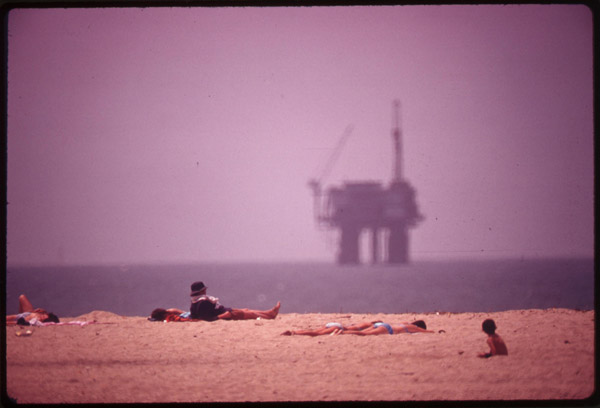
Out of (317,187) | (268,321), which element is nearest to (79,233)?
(317,187)

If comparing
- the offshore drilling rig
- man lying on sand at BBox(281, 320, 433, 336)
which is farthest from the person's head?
the offshore drilling rig

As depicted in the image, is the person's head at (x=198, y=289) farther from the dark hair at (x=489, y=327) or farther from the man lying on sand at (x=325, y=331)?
the dark hair at (x=489, y=327)

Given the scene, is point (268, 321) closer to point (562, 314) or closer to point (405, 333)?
point (405, 333)

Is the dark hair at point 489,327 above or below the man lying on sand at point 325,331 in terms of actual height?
above

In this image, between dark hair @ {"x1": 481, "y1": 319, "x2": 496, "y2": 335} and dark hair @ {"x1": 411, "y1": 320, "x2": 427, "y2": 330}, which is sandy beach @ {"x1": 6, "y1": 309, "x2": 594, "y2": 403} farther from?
dark hair @ {"x1": 481, "y1": 319, "x2": 496, "y2": 335}

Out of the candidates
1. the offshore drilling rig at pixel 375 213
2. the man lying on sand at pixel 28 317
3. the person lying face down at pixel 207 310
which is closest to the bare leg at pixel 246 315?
the person lying face down at pixel 207 310
